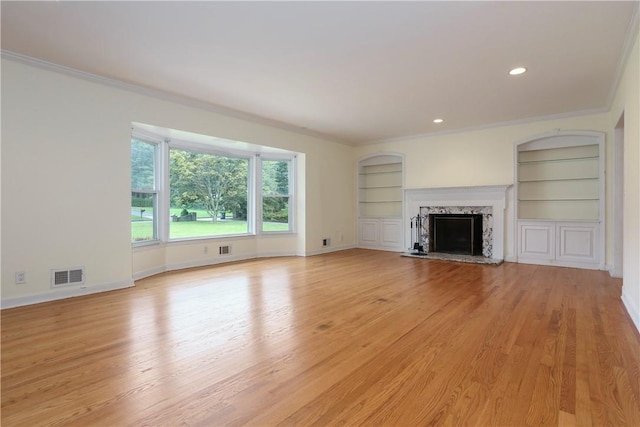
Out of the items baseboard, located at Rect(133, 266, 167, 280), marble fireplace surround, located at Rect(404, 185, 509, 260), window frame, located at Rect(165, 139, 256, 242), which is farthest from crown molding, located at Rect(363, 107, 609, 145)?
baseboard, located at Rect(133, 266, 167, 280)

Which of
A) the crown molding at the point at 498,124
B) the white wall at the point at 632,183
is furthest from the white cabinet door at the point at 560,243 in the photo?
the white wall at the point at 632,183

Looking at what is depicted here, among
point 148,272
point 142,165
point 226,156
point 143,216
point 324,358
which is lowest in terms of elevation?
point 324,358

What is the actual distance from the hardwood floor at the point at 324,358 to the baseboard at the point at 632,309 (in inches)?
2.7

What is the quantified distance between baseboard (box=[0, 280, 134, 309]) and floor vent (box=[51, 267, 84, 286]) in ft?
0.23

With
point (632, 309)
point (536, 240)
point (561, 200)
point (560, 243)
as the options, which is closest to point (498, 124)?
point (561, 200)

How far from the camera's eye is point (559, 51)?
11.2 feet

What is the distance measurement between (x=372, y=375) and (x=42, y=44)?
419 centimetres

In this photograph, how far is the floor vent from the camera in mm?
3744

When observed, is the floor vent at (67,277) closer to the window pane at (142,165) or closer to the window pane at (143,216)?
the window pane at (143,216)

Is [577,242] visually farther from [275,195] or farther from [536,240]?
[275,195]

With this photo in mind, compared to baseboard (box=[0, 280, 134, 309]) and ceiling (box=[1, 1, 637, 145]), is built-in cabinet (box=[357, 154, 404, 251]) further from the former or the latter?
baseboard (box=[0, 280, 134, 309])

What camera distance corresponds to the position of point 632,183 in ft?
10.4

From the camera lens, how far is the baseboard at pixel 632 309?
280 cm

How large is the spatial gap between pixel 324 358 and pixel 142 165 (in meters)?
4.22
